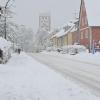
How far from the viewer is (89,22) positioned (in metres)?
58.6

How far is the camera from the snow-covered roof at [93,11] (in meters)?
58.2

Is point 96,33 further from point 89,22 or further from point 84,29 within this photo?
point 84,29

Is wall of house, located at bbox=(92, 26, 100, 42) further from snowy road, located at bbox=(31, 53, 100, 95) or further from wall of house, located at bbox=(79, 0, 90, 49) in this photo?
snowy road, located at bbox=(31, 53, 100, 95)

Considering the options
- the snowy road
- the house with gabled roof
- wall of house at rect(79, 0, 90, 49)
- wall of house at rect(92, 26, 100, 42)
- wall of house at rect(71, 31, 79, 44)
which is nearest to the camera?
the snowy road

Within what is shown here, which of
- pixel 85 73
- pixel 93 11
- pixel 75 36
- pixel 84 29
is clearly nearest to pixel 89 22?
pixel 93 11

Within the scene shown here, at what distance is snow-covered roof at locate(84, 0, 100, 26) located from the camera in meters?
58.2

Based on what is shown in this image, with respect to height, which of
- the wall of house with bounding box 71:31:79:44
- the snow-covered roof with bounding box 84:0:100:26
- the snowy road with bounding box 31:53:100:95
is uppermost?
the snow-covered roof with bounding box 84:0:100:26

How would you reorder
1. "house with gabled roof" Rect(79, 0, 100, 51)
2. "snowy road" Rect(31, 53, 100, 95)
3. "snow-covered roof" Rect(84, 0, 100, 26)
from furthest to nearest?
"house with gabled roof" Rect(79, 0, 100, 51), "snow-covered roof" Rect(84, 0, 100, 26), "snowy road" Rect(31, 53, 100, 95)

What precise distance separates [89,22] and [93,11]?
3030 mm

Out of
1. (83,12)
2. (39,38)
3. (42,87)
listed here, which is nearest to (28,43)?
(39,38)

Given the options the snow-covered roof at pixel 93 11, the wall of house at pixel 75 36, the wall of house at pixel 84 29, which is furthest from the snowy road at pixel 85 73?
the wall of house at pixel 75 36

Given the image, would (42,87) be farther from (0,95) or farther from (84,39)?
(84,39)

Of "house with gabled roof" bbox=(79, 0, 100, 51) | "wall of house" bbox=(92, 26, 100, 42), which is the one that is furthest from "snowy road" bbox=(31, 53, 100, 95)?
"wall of house" bbox=(92, 26, 100, 42)

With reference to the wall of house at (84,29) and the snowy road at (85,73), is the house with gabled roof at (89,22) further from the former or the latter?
the snowy road at (85,73)
